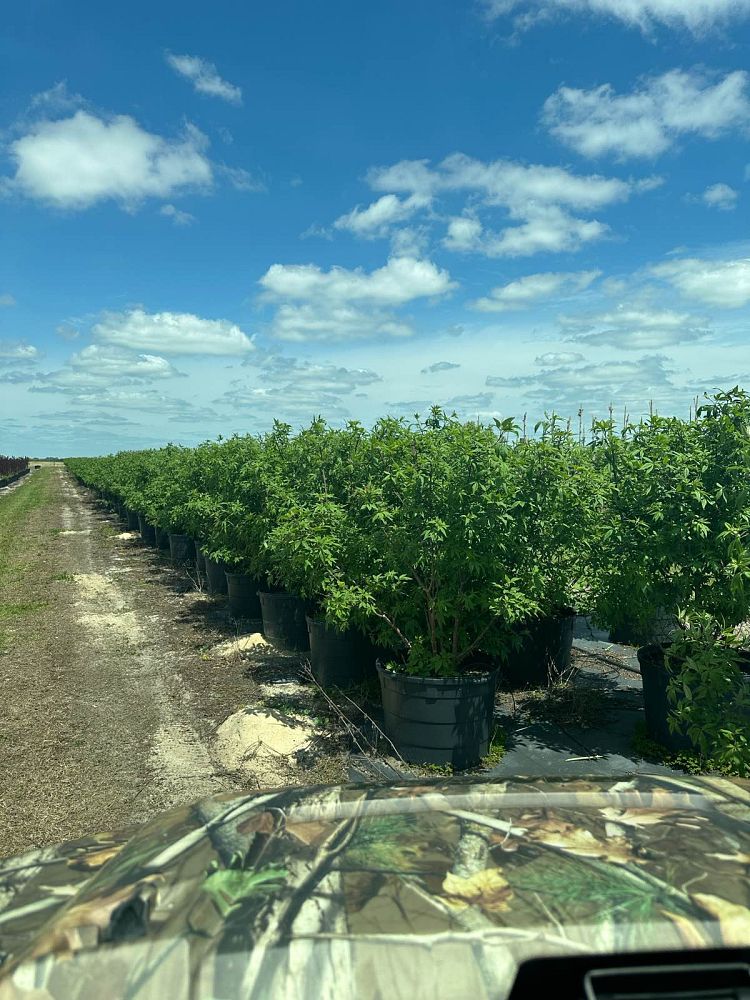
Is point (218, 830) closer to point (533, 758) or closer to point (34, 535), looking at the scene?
point (533, 758)

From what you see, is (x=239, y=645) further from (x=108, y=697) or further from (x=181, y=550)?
(x=181, y=550)

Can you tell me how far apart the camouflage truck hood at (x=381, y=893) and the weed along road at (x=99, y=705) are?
3432 millimetres

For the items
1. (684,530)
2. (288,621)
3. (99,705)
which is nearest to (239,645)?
(288,621)

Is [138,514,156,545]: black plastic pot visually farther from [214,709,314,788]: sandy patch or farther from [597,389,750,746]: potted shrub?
[597,389,750,746]: potted shrub

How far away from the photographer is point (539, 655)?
6.82m

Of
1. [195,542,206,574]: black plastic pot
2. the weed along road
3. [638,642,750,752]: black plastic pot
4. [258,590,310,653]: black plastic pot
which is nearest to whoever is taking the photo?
the weed along road

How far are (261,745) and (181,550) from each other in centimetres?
1044

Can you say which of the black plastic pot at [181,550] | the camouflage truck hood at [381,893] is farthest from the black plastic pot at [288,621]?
the black plastic pot at [181,550]

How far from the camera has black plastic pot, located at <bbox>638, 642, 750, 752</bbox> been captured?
16.5ft

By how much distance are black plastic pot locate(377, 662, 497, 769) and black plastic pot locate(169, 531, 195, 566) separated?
1091cm

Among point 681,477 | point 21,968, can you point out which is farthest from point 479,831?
point 681,477

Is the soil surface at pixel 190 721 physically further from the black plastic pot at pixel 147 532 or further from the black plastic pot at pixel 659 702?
the black plastic pot at pixel 147 532

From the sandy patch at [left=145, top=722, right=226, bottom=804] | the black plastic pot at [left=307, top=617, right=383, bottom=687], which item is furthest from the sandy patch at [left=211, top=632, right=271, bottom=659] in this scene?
the sandy patch at [left=145, top=722, right=226, bottom=804]

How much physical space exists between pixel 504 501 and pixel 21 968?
3.89 m
